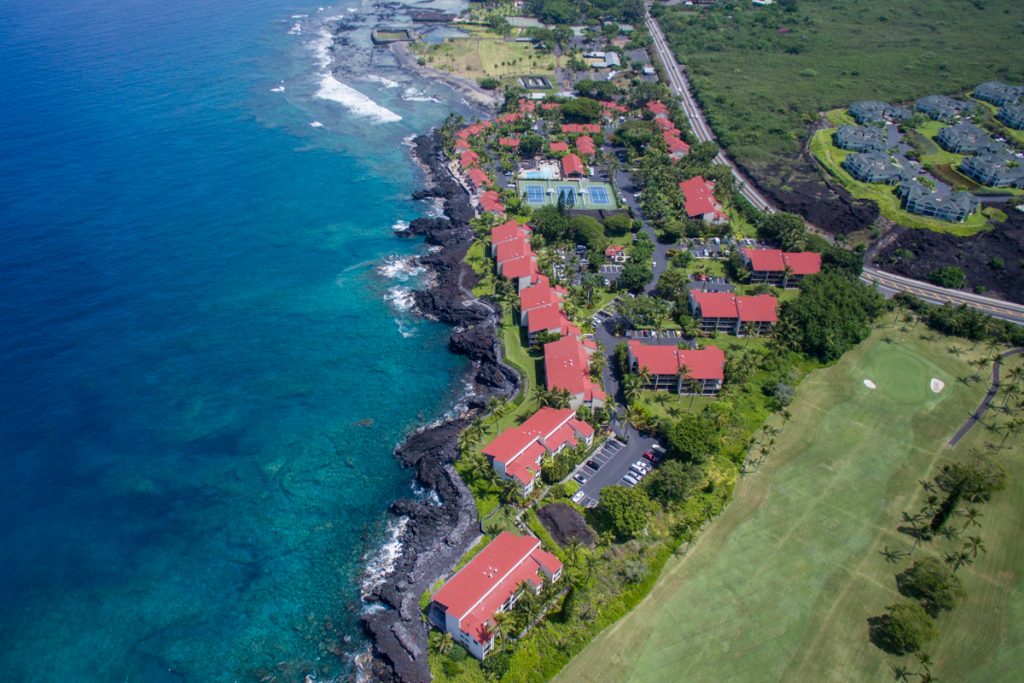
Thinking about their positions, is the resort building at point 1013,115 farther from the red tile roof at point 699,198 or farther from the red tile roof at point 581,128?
the red tile roof at point 581,128

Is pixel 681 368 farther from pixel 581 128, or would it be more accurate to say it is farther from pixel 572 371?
pixel 581 128

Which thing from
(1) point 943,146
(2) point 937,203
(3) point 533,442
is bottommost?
(3) point 533,442

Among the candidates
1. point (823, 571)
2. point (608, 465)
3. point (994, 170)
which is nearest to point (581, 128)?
point (994, 170)

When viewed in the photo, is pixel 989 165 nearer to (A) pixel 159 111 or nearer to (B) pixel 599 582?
(B) pixel 599 582

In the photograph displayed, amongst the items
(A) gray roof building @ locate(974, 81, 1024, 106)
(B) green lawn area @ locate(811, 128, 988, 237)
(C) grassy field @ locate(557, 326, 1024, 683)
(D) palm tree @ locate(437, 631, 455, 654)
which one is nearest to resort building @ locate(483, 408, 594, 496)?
(C) grassy field @ locate(557, 326, 1024, 683)

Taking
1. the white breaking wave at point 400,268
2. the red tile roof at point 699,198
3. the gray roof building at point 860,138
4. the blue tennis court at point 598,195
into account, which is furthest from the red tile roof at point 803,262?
the white breaking wave at point 400,268
